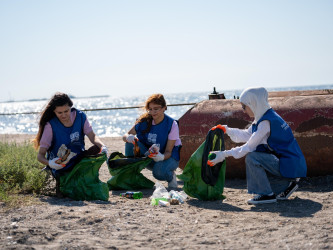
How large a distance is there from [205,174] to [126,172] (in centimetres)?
110

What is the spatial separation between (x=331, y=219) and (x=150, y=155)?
2083 millimetres

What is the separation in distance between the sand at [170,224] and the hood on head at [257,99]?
34.2 inches

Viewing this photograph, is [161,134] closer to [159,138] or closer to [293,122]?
[159,138]

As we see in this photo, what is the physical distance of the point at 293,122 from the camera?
206 inches

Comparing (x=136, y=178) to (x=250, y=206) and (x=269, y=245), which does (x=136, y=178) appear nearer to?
(x=250, y=206)

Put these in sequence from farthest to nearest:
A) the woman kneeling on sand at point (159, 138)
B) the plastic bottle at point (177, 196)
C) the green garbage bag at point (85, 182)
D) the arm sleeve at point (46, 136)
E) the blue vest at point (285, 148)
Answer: the woman kneeling on sand at point (159, 138) → the arm sleeve at point (46, 136) → the green garbage bag at point (85, 182) → the plastic bottle at point (177, 196) → the blue vest at point (285, 148)

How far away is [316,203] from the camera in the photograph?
4.17m

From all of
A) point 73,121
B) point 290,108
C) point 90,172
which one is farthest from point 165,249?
point 290,108

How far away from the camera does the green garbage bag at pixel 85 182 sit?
4.47 meters

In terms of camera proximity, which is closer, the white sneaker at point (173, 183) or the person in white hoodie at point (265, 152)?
the person in white hoodie at point (265, 152)

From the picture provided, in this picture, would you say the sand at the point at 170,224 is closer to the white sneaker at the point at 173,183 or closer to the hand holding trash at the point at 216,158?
the hand holding trash at the point at 216,158

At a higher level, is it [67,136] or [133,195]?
[67,136]

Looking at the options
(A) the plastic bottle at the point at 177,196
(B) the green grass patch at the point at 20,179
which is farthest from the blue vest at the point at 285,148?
(B) the green grass patch at the point at 20,179

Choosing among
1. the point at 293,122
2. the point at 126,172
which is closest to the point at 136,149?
the point at 126,172
